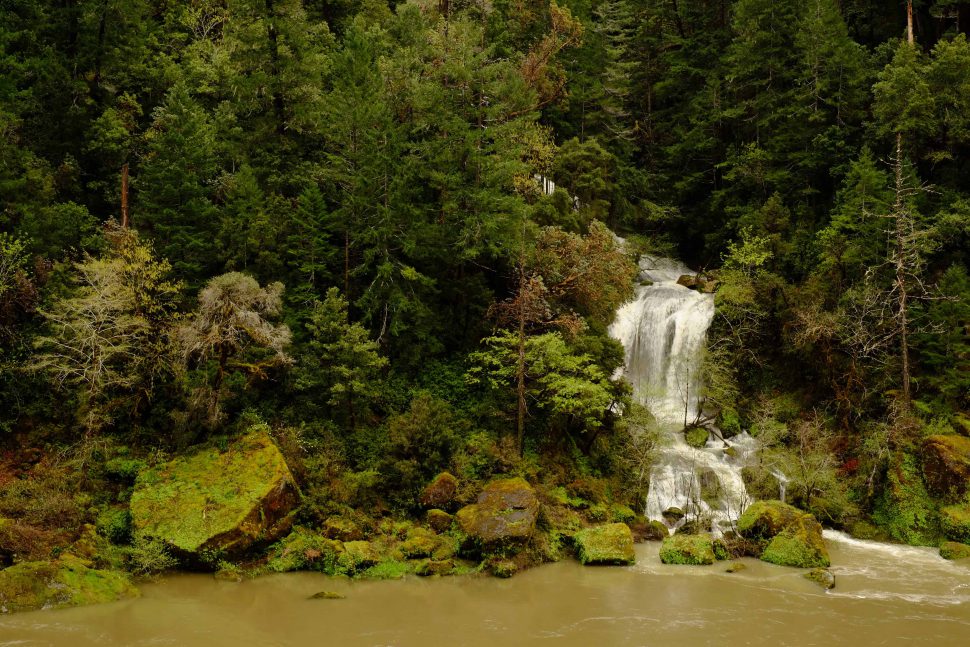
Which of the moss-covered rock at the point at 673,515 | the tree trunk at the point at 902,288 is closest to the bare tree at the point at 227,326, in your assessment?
the moss-covered rock at the point at 673,515

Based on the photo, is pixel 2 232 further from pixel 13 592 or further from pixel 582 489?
pixel 582 489

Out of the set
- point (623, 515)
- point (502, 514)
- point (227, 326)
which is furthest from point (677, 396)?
point (227, 326)

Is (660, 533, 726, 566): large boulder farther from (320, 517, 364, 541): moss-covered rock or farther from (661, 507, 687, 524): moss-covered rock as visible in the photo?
(320, 517, 364, 541): moss-covered rock

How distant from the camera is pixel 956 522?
69.8 feet

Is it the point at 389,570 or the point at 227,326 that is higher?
the point at 227,326

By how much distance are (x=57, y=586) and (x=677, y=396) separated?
22.6m

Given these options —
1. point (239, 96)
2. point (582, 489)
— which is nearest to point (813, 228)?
point (582, 489)

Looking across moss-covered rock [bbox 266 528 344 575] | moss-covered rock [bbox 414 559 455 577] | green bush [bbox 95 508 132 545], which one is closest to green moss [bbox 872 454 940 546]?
moss-covered rock [bbox 414 559 455 577]

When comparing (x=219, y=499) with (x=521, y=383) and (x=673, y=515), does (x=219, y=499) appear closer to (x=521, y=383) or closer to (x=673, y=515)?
(x=521, y=383)

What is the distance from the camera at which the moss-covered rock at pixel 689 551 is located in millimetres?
19375

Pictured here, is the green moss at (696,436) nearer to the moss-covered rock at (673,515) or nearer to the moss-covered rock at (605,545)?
the moss-covered rock at (673,515)

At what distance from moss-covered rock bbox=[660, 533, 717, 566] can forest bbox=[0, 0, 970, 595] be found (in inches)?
89.4

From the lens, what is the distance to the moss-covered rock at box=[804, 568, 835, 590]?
17469 millimetres

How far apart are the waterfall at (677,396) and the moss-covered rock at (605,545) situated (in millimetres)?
3624
